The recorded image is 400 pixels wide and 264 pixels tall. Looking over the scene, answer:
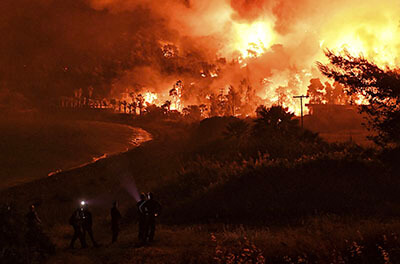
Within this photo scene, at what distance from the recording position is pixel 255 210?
78.0 ft

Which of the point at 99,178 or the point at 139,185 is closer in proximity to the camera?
the point at 139,185

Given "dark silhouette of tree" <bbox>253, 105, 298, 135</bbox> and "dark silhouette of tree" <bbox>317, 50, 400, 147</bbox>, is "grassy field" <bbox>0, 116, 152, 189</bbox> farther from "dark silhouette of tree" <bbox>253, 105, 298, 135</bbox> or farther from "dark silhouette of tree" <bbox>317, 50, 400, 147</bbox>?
"dark silhouette of tree" <bbox>317, 50, 400, 147</bbox>

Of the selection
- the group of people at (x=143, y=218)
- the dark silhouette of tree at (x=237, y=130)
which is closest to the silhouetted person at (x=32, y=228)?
the group of people at (x=143, y=218)

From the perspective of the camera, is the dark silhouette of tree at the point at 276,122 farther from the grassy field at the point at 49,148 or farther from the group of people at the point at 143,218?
the grassy field at the point at 49,148

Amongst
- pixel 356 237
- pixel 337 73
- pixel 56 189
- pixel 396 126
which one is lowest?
pixel 56 189

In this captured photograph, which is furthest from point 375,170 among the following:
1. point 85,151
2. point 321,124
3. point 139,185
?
point 85,151

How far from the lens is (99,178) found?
178 ft

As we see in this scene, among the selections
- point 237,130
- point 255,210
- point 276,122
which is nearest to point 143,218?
point 255,210

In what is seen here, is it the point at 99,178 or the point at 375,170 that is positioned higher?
the point at 375,170

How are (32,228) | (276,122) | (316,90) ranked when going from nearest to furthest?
(32,228), (276,122), (316,90)

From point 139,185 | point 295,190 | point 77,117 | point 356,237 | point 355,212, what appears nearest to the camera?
Answer: point 356,237

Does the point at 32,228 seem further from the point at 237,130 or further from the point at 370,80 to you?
the point at 237,130

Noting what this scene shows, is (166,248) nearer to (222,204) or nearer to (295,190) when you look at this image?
(222,204)

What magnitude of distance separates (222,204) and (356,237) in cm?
1340
